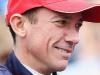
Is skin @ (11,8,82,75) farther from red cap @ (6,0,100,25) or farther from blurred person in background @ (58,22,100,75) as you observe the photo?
blurred person in background @ (58,22,100,75)

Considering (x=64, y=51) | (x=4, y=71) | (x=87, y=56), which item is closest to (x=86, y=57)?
(x=87, y=56)

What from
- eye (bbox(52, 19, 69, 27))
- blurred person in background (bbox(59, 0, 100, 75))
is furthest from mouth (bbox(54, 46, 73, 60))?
blurred person in background (bbox(59, 0, 100, 75))

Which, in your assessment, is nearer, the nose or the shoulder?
the shoulder

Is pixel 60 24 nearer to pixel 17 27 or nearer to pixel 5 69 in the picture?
pixel 17 27

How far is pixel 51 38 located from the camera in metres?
2.22

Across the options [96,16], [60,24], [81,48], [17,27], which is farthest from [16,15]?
[81,48]

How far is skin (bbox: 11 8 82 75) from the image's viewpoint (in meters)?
2.21

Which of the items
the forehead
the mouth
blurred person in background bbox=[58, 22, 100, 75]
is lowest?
blurred person in background bbox=[58, 22, 100, 75]

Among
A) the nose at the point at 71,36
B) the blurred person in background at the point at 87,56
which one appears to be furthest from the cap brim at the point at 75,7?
the blurred person in background at the point at 87,56

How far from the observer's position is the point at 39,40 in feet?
7.27

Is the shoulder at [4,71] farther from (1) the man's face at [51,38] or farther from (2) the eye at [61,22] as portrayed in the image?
(2) the eye at [61,22]

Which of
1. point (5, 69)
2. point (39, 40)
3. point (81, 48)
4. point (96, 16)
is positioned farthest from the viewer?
point (81, 48)

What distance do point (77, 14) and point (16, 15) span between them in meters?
0.31

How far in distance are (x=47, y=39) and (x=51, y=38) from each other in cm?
2
